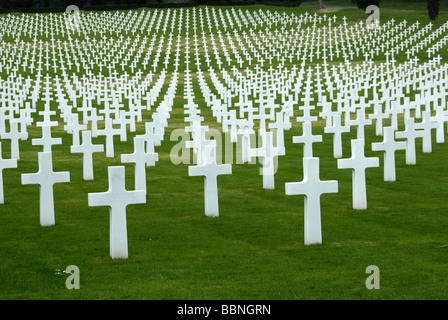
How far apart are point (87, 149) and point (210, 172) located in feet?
13.3

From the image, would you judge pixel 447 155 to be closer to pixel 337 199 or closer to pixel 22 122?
pixel 337 199

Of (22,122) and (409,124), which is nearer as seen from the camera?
(409,124)

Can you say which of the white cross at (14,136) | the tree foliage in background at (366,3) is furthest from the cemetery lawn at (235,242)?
the tree foliage in background at (366,3)

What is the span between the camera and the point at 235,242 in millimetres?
10445

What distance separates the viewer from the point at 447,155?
17844 millimetres

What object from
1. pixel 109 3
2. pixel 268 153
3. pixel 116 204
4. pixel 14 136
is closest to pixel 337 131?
pixel 268 153

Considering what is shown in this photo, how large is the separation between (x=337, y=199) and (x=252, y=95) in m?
20.4

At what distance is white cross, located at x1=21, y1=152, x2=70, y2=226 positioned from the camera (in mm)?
11320

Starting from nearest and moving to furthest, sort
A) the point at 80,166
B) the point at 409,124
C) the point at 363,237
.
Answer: the point at 363,237 < the point at 409,124 < the point at 80,166

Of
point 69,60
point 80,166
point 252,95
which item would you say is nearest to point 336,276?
point 80,166

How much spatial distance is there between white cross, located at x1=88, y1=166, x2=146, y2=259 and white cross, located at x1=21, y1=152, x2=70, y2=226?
5.53 feet

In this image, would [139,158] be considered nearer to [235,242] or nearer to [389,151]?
[235,242]

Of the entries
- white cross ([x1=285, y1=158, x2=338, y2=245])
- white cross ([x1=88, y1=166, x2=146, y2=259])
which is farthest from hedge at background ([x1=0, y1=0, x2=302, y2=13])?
white cross ([x1=88, y1=166, x2=146, y2=259])

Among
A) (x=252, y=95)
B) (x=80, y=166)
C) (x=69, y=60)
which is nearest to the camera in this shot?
(x=80, y=166)
